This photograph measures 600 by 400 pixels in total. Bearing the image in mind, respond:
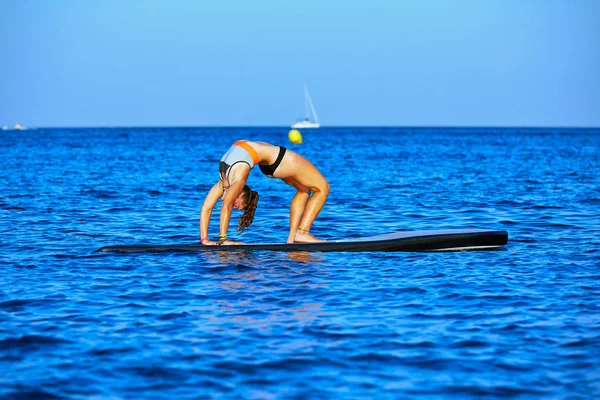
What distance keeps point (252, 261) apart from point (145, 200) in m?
12.0

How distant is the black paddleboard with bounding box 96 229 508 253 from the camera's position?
11852 millimetres

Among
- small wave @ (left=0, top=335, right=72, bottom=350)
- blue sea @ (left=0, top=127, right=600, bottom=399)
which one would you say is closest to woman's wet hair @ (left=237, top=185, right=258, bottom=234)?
blue sea @ (left=0, top=127, right=600, bottom=399)

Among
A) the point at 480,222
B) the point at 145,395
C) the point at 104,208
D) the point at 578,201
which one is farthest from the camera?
the point at 578,201

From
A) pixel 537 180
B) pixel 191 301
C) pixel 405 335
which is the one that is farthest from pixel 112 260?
pixel 537 180

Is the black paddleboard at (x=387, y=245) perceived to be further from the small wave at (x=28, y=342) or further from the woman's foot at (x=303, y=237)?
the small wave at (x=28, y=342)

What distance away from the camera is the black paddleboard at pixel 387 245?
11852 mm

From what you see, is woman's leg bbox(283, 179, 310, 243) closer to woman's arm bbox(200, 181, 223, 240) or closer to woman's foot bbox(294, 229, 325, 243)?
woman's foot bbox(294, 229, 325, 243)

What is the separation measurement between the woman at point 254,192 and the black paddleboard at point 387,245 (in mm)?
281

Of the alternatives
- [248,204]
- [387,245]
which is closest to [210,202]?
[248,204]

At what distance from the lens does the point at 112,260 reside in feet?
37.8

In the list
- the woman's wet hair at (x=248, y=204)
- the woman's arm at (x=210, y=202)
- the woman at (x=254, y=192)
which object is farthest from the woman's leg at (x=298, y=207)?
the woman's arm at (x=210, y=202)

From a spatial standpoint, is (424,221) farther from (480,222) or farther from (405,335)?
(405,335)

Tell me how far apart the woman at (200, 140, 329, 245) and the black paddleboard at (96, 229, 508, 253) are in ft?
0.92

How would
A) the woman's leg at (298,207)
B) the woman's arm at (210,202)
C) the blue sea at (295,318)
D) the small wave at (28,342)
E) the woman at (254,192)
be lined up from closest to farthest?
the blue sea at (295,318), the small wave at (28,342), the woman at (254,192), the woman's arm at (210,202), the woman's leg at (298,207)
